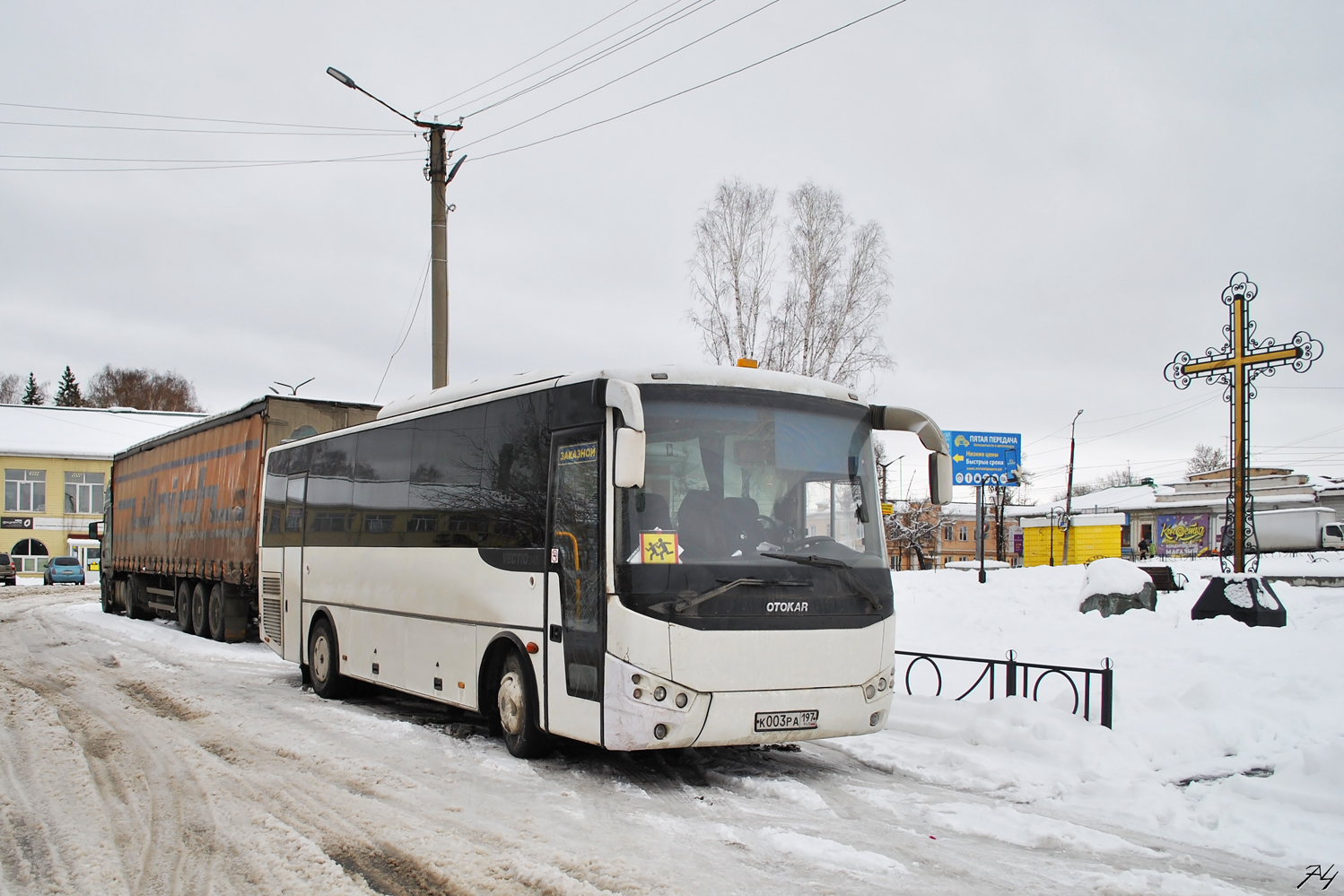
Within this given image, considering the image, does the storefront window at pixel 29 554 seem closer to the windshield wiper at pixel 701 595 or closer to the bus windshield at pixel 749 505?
the bus windshield at pixel 749 505

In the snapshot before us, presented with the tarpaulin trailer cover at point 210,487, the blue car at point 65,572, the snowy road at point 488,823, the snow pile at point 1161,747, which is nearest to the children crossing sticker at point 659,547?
the snowy road at point 488,823

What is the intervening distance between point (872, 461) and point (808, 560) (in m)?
1.11

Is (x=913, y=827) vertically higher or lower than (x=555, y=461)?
lower

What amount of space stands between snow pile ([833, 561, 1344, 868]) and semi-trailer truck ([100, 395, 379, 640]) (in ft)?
30.4

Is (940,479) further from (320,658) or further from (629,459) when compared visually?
(320,658)

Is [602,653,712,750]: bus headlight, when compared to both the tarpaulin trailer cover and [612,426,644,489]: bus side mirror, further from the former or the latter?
the tarpaulin trailer cover

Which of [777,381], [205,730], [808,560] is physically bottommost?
[205,730]

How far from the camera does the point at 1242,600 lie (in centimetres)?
1462

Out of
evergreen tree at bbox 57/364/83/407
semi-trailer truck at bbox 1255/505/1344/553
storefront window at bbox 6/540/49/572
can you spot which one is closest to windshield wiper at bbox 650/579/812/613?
semi-trailer truck at bbox 1255/505/1344/553

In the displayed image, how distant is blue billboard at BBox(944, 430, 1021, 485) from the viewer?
29.4 meters

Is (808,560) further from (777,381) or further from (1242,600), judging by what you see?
(1242,600)

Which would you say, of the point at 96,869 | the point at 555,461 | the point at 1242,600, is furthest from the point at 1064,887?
the point at 1242,600

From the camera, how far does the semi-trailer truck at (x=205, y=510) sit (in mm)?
16641

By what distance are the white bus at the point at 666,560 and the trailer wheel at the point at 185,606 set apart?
13.2 meters
